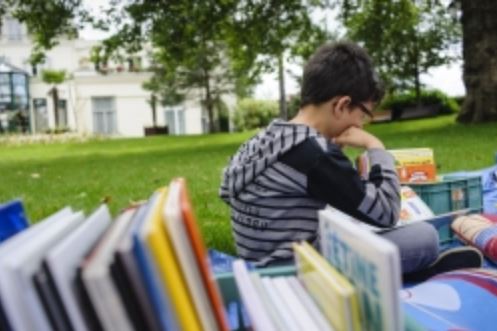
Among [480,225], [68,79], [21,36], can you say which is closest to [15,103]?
[68,79]

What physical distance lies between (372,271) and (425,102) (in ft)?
85.2

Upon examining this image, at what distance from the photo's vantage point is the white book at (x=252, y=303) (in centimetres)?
111

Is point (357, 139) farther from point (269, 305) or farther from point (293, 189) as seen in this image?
point (269, 305)

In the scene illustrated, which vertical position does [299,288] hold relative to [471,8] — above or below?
below

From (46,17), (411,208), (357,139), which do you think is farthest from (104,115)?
(357,139)

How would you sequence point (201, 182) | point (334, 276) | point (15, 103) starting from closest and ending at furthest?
1. point (334, 276)
2. point (201, 182)
3. point (15, 103)

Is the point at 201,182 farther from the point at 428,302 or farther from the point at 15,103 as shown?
the point at 15,103

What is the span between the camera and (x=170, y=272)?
0.95 metres

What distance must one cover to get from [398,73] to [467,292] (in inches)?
1005

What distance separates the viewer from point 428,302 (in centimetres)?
215

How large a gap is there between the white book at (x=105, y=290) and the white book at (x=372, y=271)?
1.17 ft

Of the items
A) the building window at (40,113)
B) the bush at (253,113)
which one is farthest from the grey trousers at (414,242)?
the building window at (40,113)

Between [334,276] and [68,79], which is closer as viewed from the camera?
[334,276]

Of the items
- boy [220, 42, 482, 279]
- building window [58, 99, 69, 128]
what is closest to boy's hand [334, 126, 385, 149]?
boy [220, 42, 482, 279]
